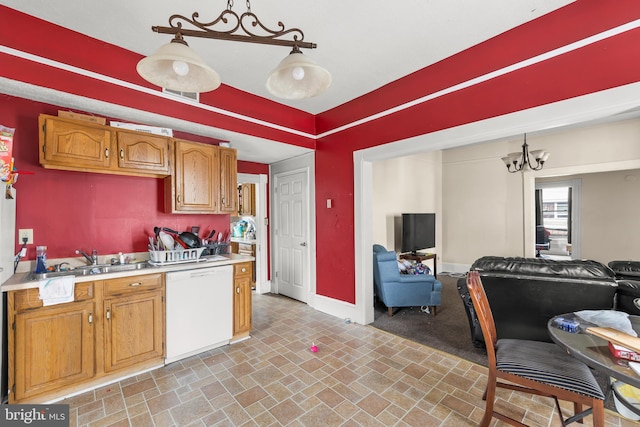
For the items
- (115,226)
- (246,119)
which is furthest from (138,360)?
(246,119)

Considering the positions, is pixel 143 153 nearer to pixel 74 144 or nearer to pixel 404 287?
pixel 74 144

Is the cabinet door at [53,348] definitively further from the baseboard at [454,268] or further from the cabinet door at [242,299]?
the baseboard at [454,268]

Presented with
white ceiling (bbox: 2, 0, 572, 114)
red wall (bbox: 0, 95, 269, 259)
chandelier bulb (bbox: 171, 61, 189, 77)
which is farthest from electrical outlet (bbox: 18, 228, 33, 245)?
chandelier bulb (bbox: 171, 61, 189, 77)

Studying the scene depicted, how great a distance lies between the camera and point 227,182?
325 cm

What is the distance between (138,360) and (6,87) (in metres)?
2.46

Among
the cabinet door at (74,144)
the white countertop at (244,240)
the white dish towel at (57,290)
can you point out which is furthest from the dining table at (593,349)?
the white countertop at (244,240)

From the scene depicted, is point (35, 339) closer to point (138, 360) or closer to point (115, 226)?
point (138, 360)

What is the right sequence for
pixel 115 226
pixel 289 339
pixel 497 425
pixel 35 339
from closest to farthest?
pixel 497 425, pixel 35 339, pixel 115 226, pixel 289 339

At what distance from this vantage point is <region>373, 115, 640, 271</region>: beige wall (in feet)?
15.6

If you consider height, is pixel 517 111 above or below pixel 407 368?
above

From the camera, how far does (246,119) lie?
330 centimetres

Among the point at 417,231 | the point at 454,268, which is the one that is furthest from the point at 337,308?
the point at 454,268

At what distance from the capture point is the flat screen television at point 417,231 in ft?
16.7

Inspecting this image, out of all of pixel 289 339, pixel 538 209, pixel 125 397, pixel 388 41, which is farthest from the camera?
pixel 538 209
